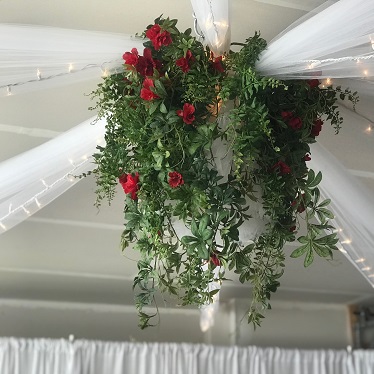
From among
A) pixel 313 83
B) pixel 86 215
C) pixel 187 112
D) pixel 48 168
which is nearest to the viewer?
pixel 187 112

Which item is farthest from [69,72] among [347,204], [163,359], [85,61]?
Answer: [163,359]

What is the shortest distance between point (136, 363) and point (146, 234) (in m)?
1.91

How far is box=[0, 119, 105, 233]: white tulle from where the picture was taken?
142 centimetres

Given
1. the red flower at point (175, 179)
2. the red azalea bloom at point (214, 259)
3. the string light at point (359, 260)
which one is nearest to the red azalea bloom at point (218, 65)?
the red flower at point (175, 179)

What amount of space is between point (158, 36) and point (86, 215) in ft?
4.16

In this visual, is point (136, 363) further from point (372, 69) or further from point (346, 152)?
point (372, 69)

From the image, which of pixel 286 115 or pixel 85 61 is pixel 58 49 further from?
pixel 286 115

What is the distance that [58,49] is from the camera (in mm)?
1232

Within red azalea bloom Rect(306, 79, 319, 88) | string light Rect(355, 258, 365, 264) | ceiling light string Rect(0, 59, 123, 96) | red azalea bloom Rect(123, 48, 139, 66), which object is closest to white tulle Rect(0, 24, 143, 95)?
ceiling light string Rect(0, 59, 123, 96)

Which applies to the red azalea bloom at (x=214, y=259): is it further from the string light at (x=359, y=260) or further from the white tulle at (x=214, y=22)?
the string light at (x=359, y=260)

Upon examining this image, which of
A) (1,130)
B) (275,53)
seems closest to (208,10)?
(275,53)

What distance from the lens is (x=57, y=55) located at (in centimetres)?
124

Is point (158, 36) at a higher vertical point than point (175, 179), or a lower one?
higher

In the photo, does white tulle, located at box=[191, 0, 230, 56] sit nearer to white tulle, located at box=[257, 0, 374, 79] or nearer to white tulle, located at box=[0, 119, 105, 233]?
white tulle, located at box=[257, 0, 374, 79]
